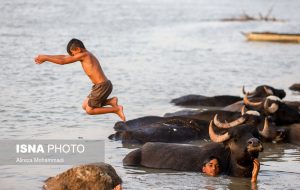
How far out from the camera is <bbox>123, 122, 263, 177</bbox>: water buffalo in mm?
12734

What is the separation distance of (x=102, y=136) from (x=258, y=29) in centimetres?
3187

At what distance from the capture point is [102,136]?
15.8 meters

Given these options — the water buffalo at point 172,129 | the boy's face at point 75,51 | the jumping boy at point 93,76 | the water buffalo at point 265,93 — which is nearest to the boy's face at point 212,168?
the jumping boy at point 93,76

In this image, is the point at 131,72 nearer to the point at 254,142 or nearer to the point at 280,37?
the point at 280,37

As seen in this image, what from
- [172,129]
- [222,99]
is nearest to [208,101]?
[222,99]

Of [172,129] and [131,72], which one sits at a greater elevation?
[131,72]

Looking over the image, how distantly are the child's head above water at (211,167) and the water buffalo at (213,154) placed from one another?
114 mm

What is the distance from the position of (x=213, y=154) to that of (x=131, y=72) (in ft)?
42.9

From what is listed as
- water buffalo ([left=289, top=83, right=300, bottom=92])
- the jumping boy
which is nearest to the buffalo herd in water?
the jumping boy

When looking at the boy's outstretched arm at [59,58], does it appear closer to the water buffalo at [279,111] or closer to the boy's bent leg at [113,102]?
the boy's bent leg at [113,102]

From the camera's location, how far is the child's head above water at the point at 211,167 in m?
12.7

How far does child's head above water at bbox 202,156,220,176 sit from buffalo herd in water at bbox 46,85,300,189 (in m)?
0.11

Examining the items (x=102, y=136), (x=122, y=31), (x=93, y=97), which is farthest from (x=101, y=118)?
(x=122, y=31)

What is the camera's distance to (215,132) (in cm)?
1457
